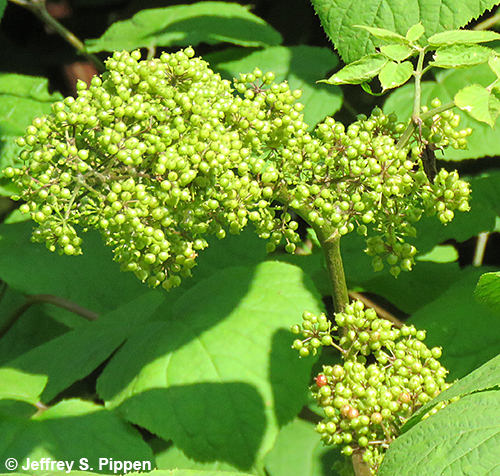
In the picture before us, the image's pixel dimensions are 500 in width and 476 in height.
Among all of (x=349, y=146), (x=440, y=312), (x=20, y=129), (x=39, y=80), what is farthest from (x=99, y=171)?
(x=39, y=80)

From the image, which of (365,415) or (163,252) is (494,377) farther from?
(163,252)

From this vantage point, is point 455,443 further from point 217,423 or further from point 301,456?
point 301,456

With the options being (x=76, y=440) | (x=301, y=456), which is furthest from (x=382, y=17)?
(x=76, y=440)

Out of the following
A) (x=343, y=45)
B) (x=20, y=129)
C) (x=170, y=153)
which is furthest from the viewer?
(x=20, y=129)

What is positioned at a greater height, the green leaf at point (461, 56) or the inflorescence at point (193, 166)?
the green leaf at point (461, 56)

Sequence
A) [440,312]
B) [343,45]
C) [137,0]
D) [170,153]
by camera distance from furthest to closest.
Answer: [137,0], [440,312], [343,45], [170,153]

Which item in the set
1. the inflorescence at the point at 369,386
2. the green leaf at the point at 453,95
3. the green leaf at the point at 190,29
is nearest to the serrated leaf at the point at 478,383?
the inflorescence at the point at 369,386

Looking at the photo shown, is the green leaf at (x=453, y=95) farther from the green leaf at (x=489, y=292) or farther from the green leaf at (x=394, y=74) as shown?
the green leaf at (x=394, y=74)
